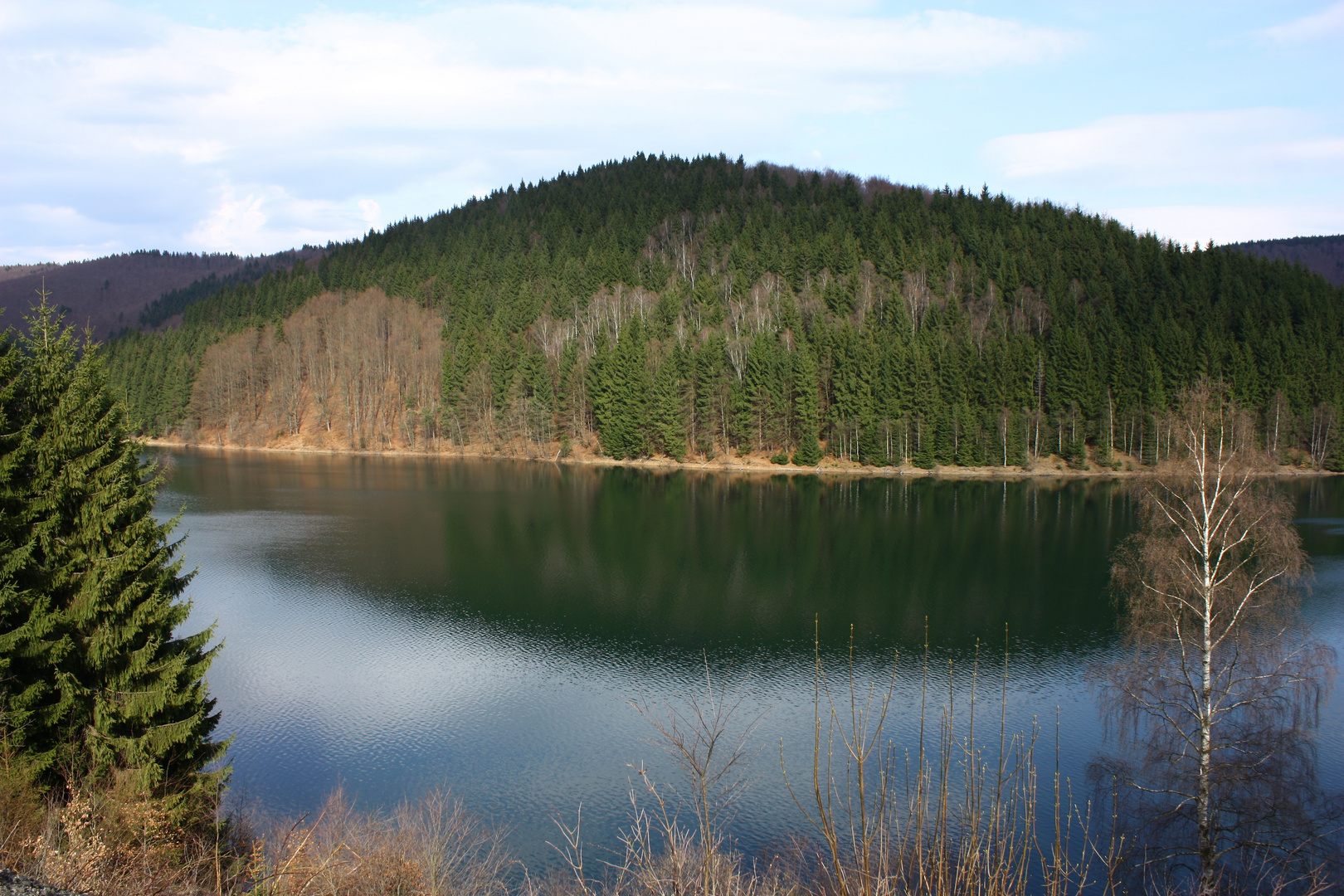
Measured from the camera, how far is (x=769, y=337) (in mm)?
80062

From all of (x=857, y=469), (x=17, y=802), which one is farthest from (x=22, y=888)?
(x=857, y=469)

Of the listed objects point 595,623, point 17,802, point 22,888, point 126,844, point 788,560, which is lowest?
point 595,623

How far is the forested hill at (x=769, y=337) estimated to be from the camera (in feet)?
247

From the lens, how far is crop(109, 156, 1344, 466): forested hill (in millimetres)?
75438

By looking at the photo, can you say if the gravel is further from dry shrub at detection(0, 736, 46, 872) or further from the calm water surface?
the calm water surface

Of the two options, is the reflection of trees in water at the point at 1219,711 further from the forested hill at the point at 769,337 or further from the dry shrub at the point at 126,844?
the forested hill at the point at 769,337

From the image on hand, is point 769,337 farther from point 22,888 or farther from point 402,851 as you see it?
point 22,888

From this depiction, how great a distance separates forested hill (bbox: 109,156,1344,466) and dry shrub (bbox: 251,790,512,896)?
201 feet

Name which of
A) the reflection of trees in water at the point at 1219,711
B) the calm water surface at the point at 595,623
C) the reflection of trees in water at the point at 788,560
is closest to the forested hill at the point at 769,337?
the reflection of trees in water at the point at 788,560

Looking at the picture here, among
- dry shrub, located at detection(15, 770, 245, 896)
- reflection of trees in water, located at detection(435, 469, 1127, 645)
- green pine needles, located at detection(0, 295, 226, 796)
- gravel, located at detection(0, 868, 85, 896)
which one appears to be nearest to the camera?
gravel, located at detection(0, 868, 85, 896)

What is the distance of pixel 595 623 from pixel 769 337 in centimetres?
5563

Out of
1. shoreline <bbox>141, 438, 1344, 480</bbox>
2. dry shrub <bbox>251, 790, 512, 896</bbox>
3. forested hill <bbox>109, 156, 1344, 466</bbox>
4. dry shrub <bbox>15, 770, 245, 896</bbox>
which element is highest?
forested hill <bbox>109, 156, 1344, 466</bbox>

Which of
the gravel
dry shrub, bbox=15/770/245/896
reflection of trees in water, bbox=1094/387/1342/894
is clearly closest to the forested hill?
reflection of trees in water, bbox=1094/387/1342/894

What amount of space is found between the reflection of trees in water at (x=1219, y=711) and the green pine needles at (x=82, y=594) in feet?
50.5
